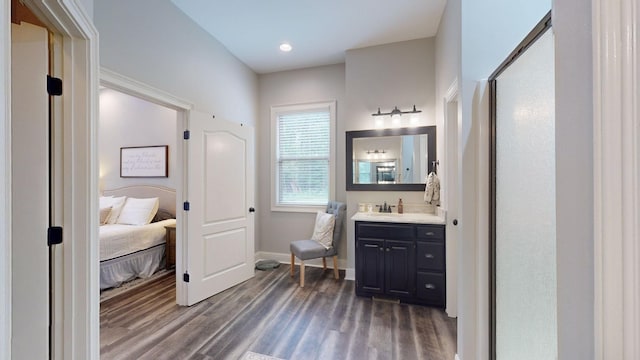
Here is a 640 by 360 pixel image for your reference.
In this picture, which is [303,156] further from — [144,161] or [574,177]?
[574,177]

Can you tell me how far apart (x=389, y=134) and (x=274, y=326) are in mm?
2436

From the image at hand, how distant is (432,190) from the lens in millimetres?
2871

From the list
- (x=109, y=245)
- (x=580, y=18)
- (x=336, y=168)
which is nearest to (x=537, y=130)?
(x=580, y=18)

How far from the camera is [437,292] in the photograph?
2592 mm

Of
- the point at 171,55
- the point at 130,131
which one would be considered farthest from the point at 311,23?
the point at 130,131

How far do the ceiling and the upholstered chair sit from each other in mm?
2059

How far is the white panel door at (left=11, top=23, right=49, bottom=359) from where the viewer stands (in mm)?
1186

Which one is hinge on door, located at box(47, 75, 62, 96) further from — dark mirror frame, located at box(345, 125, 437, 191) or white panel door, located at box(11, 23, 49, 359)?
dark mirror frame, located at box(345, 125, 437, 191)

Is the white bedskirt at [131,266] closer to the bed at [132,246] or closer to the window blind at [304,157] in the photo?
the bed at [132,246]

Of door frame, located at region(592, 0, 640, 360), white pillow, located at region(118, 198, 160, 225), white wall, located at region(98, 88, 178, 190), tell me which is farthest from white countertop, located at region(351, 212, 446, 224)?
white wall, located at region(98, 88, 178, 190)

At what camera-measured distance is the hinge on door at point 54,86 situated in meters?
1.26

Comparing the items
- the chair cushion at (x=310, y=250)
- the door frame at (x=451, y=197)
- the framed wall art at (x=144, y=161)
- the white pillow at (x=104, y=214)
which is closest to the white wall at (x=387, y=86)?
the chair cushion at (x=310, y=250)

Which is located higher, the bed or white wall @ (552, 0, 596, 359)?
white wall @ (552, 0, 596, 359)

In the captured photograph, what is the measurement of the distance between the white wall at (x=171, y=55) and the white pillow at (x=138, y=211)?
1.87 meters
